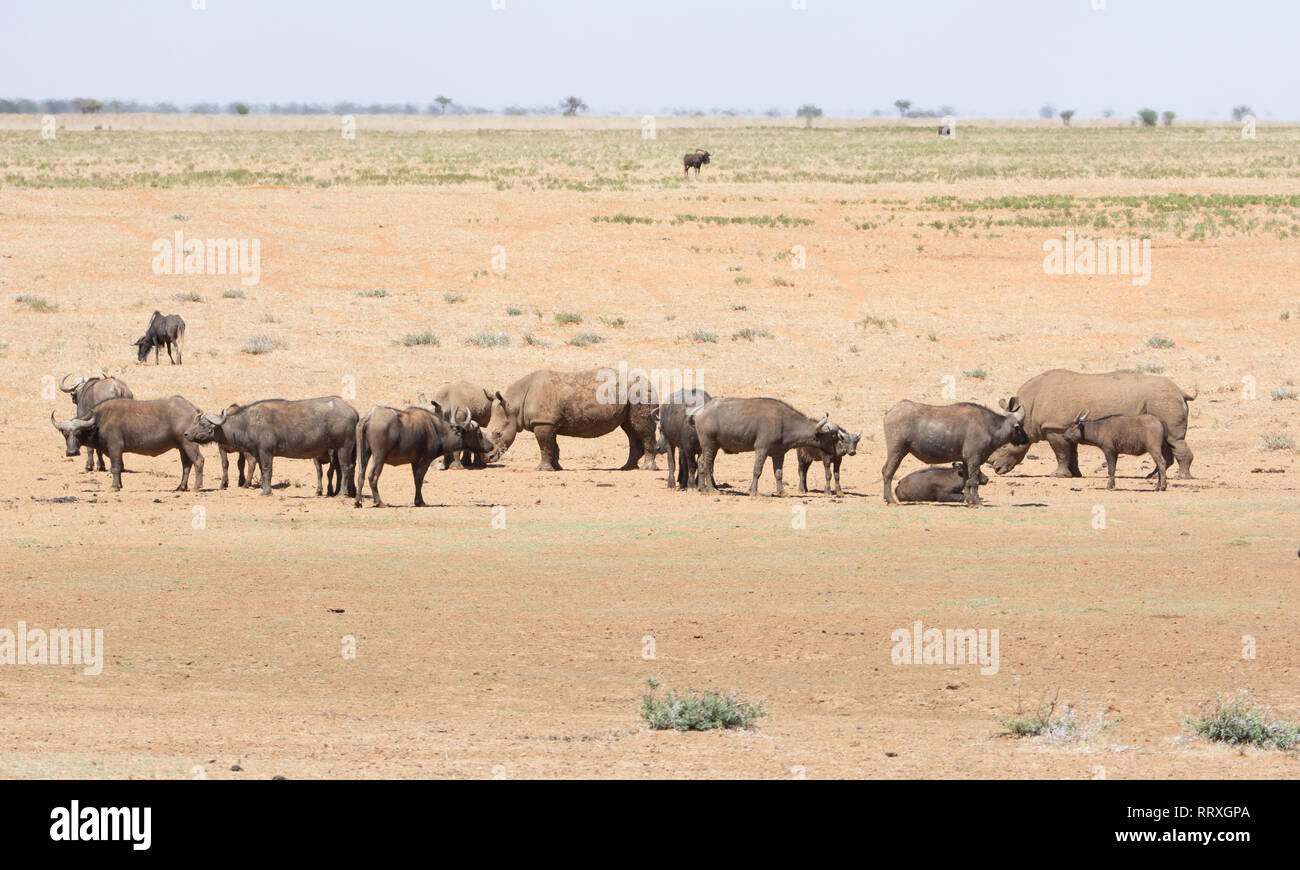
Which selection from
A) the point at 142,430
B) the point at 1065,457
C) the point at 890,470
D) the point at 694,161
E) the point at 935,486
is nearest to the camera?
the point at 890,470

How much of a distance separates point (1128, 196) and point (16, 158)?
46.7 meters

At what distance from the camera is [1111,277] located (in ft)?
131

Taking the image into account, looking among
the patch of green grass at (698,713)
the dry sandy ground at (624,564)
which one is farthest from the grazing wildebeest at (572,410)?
Result: the patch of green grass at (698,713)

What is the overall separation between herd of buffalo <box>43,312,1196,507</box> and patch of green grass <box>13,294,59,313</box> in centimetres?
1105

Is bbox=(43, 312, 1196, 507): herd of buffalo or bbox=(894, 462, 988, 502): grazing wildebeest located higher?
bbox=(43, 312, 1196, 507): herd of buffalo

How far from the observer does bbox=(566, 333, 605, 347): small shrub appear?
32031 mm

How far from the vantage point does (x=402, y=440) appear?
1912 centimetres

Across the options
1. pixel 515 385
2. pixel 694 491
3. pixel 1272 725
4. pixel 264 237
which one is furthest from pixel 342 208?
pixel 1272 725

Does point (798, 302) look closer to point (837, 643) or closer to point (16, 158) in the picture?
point (837, 643)

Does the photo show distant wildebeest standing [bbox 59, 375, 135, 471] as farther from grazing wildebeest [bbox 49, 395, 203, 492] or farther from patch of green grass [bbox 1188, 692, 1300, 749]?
patch of green grass [bbox 1188, 692, 1300, 749]

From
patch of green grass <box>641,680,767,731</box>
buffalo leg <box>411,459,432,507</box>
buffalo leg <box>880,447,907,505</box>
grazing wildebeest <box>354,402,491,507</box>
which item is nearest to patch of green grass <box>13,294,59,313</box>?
grazing wildebeest <box>354,402,491,507</box>

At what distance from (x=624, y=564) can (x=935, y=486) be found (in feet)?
18.1

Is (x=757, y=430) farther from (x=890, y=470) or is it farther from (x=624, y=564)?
(x=624, y=564)

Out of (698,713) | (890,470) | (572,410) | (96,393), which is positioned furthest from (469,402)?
(698,713)
